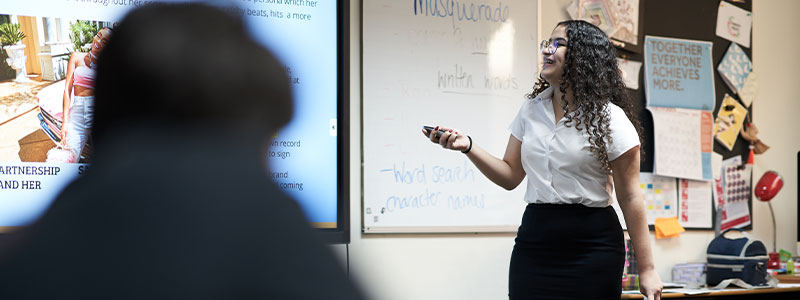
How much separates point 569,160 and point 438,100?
108 centimetres

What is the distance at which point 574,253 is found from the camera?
2072 mm

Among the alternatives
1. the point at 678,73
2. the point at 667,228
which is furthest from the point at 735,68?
the point at 667,228

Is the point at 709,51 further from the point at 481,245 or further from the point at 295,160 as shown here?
the point at 295,160

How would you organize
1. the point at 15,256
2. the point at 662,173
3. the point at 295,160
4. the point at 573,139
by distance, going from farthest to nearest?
the point at 662,173 → the point at 295,160 → the point at 573,139 → the point at 15,256

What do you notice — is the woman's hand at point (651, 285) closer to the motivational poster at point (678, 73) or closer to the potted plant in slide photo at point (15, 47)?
the motivational poster at point (678, 73)

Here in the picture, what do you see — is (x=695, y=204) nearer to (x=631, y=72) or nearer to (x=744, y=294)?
(x=744, y=294)

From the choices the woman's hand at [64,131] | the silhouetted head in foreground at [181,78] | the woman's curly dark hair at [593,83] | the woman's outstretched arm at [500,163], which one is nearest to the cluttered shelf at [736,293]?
the woman's outstretched arm at [500,163]

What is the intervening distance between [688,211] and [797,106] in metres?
1.03

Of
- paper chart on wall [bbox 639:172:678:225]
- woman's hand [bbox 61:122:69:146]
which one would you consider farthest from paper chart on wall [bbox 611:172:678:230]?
woman's hand [bbox 61:122:69:146]

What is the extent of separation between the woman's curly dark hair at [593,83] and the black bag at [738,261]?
5.26 feet

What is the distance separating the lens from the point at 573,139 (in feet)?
6.83

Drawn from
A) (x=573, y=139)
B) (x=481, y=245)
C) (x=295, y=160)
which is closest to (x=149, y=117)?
(x=573, y=139)

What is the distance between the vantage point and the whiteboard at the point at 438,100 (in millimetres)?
2969

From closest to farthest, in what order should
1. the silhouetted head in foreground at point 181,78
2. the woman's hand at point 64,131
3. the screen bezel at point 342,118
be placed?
the silhouetted head in foreground at point 181,78 < the woman's hand at point 64,131 < the screen bezel at point 342,118
